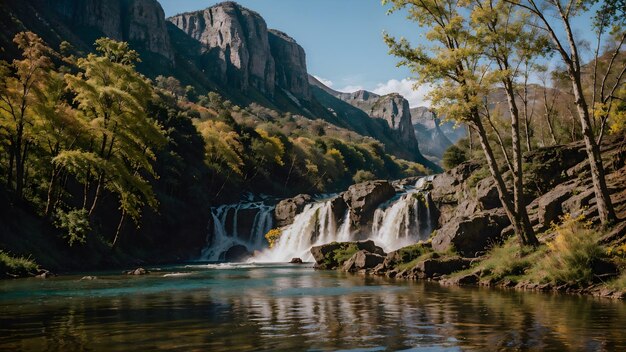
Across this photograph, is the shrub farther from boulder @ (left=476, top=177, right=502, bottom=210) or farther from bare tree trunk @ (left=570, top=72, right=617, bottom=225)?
bare tree trunk @ (left=570, top=72, right=617, bottom=225)

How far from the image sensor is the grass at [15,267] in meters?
26.4

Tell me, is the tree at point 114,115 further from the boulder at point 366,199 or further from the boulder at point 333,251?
the boulder at point 366,199

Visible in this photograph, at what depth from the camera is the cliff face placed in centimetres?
14550

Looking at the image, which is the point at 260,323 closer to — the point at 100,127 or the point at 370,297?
the point at 370,297

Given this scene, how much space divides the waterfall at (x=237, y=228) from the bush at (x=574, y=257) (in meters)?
42.2

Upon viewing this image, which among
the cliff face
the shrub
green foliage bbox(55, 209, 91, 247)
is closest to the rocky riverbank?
green foliage bbox(55, 209, 91, 247)

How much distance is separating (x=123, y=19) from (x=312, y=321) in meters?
168

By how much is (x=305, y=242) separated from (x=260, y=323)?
1670 inches

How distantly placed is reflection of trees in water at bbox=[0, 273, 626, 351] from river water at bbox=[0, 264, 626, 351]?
22 millimetres

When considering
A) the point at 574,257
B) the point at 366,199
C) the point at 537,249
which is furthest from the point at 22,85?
the point at 366,199

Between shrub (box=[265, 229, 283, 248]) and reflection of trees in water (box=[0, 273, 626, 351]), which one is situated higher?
shrub (box=[265, 229, 283, 248])

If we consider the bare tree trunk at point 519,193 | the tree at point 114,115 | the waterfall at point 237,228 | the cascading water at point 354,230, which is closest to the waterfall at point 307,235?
the cascading water at point 354,230

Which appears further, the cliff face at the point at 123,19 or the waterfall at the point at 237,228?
the cliff face at the point at 123,19

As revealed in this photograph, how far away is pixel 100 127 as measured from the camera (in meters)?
33.8
